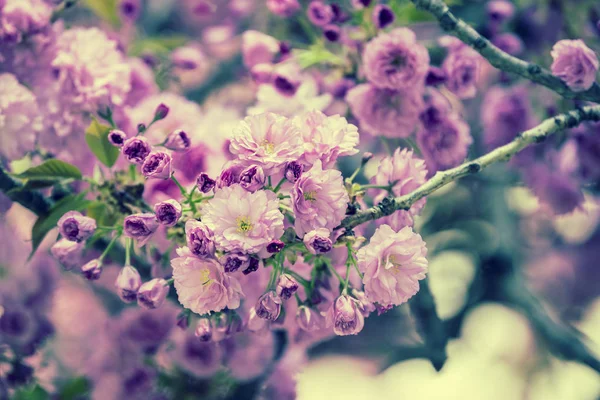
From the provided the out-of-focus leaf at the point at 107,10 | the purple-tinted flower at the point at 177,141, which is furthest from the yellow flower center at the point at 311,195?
the out-of-focus leaf at the point at 107,10

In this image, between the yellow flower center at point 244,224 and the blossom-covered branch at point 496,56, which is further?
the blossom-covered branch at point 496,56

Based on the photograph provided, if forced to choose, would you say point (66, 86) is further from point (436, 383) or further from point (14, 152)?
point (436, 383)

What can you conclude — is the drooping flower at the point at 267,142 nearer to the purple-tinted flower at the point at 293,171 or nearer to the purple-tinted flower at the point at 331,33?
the purple-tinted flower at the point at 293,171

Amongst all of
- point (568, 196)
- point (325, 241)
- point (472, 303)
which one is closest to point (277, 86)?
point (325, 241)

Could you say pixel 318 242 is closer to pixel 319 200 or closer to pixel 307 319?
pixel 319 200

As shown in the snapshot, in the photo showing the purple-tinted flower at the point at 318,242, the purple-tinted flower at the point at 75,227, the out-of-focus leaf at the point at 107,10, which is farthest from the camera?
the out-of-focus leaf at the point at 107,10
